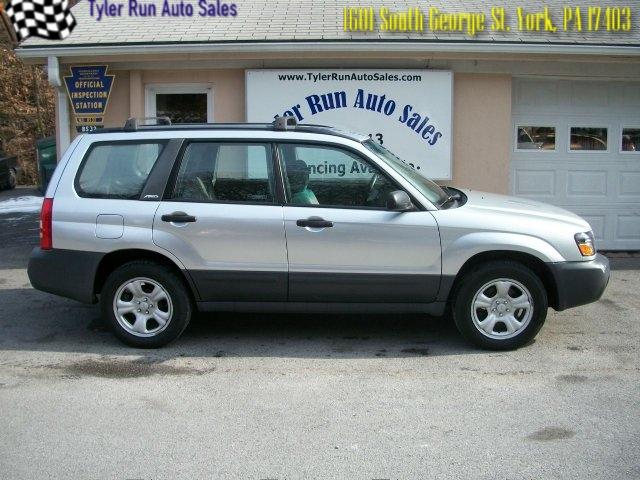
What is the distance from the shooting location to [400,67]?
9.69m

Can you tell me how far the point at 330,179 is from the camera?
Result: 6238 mm

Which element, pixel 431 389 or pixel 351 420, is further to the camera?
pixel 431 389

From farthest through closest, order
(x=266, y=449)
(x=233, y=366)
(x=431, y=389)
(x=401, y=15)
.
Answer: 1. (x=401, y=15)
2. (x=233, y=366)
3. (x=431, y=389)
4. (x=266, y=449)

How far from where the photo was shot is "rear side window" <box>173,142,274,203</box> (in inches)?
246

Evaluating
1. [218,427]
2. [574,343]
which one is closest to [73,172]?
[218,427]

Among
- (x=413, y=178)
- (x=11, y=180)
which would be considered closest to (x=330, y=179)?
(x=413, y=178)

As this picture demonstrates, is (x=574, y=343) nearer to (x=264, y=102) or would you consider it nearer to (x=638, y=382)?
(x=638, y=382)

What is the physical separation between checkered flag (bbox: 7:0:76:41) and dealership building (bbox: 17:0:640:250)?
16 centimetres

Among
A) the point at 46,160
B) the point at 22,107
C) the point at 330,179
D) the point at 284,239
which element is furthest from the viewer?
the point at 22,107

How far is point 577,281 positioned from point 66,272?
13.8 ft

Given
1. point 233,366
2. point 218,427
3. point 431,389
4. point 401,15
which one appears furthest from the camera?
point 401,15

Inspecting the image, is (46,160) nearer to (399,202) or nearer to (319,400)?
(399,202)

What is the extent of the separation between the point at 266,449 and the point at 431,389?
58.3 inches

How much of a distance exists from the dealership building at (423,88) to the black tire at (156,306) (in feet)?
12.8
